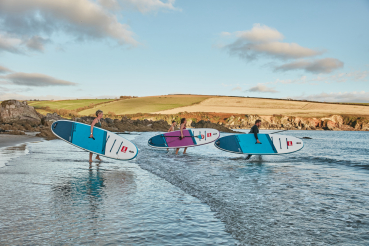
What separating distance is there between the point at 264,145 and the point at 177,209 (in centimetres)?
994

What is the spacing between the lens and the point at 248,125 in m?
59.5

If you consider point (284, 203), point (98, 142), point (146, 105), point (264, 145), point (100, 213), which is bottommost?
point (284, 203)

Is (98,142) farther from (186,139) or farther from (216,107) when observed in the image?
(216,107)

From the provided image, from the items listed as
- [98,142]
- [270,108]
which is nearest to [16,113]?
[98,142]

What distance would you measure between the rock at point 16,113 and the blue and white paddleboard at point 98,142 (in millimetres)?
22190

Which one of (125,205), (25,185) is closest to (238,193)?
(125,205)

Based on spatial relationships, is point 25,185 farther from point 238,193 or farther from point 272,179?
point 272,179

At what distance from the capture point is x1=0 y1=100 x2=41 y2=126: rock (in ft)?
101

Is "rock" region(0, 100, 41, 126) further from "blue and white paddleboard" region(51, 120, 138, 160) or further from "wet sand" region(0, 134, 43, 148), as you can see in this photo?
"blue and white paddleboard" region(51, 120, 138, 160)

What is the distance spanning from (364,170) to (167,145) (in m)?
10.2

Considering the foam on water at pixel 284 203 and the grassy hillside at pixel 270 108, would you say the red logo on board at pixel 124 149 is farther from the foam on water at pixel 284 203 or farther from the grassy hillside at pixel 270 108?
the grassy hillside at pixel 270 108

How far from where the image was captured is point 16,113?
32.0 meters

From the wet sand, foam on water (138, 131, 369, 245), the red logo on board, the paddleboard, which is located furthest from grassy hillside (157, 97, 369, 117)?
foam on water (138, 131, 369, 245)

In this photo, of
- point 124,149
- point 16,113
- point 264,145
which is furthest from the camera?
point 16,113
